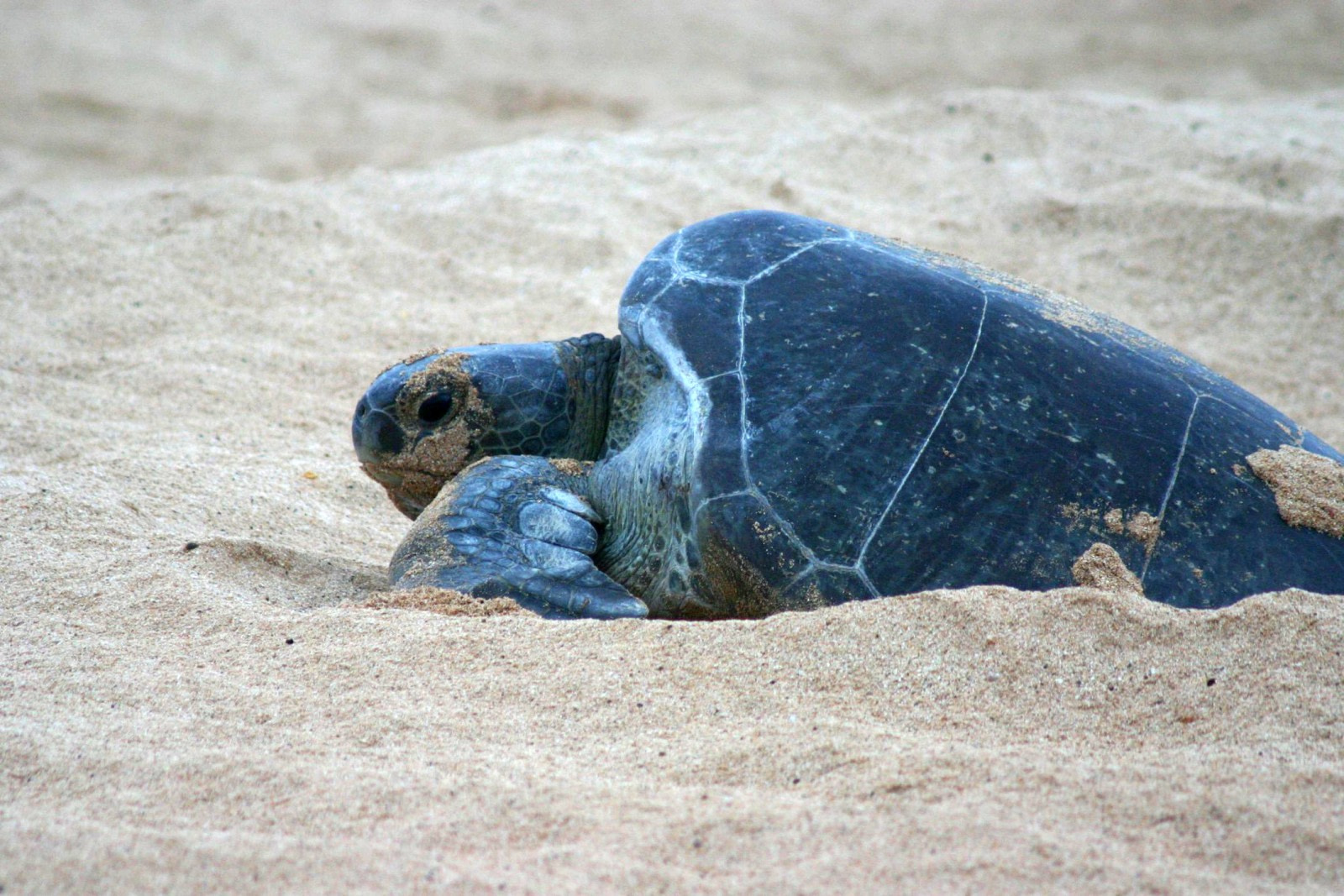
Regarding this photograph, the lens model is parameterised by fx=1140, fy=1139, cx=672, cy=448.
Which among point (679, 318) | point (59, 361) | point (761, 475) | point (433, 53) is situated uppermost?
point (433, 53)

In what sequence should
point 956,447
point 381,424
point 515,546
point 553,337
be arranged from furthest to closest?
Result: point 553,337 → point 381,424 → point 515,546 → point 956,447

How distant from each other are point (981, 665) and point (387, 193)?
15.6 feet

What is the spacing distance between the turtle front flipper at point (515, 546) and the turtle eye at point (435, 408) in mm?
260

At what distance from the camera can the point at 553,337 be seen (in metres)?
4.56

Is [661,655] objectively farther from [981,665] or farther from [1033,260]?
[1033,260]

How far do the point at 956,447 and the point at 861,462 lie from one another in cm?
20

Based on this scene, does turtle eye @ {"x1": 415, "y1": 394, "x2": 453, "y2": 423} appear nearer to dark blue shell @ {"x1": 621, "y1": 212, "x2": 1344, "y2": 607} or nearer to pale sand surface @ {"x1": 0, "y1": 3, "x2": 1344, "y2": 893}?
pale sand surface @ {"x1": 0, "y1": 3, "x2": 1344, "y2": 893}

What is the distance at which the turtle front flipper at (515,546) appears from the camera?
2.50 m

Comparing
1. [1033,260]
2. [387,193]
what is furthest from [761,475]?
[387,193]

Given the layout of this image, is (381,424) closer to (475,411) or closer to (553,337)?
(475,411)

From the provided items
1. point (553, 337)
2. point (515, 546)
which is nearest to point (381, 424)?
point (515, 546)

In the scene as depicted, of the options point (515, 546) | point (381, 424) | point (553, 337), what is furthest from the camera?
point (553, 337)

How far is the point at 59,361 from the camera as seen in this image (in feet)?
13.5

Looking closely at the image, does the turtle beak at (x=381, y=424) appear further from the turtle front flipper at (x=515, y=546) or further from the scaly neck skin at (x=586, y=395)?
the scaly neck skin at (x=586, y=395)
